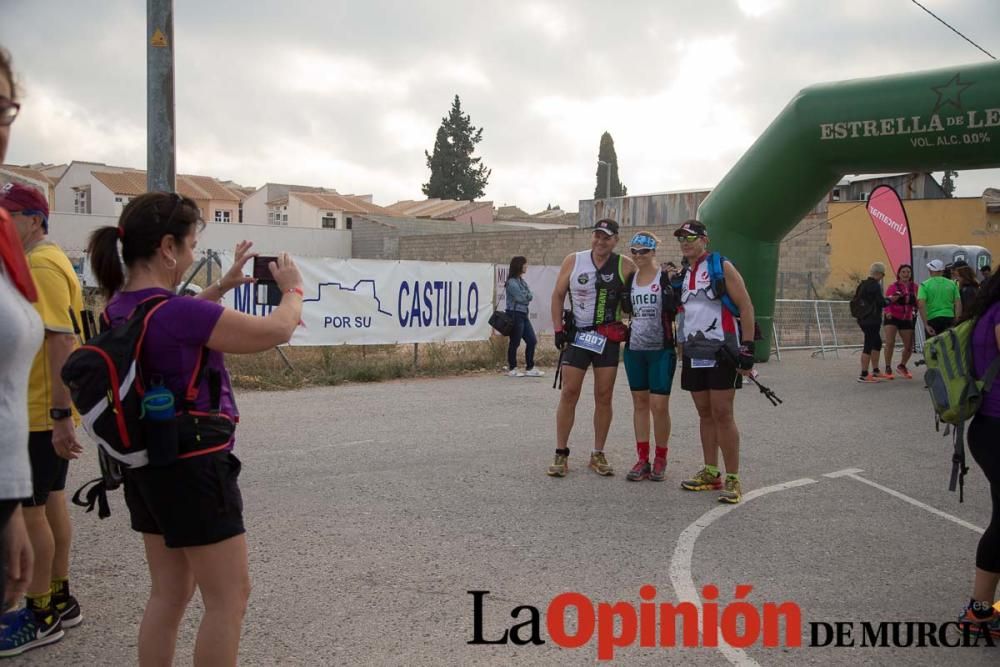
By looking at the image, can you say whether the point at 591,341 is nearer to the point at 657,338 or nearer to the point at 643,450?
the point at 657,338

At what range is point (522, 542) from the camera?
5.07 meters

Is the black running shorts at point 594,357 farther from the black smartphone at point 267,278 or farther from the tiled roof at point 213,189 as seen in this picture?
the tiled roof at point 213,189

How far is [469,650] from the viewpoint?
3.65 m

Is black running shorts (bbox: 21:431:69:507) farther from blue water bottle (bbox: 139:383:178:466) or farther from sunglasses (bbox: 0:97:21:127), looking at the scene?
sunglasses (bbox: 0:97:21:127)

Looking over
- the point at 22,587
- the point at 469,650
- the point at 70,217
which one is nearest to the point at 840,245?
the point at 469,650

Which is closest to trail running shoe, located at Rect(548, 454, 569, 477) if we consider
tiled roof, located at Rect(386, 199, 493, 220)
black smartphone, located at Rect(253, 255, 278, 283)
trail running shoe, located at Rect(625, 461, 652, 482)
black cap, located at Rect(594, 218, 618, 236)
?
trail running shoe, located at Rect(625, 461, 652, 482)

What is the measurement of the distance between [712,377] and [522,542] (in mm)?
1957

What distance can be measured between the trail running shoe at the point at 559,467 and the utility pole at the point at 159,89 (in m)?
A: 4.75

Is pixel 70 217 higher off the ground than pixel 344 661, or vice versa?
pixel 70 217

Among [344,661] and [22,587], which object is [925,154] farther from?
[22,587]

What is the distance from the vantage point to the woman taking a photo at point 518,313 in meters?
13.2

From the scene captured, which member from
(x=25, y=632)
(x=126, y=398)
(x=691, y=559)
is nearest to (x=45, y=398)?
(x=25, y=632)

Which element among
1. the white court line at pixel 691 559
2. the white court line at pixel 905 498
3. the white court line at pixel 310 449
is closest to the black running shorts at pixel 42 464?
the white court line at pixel 691 559

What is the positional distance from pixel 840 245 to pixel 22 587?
30.9m
